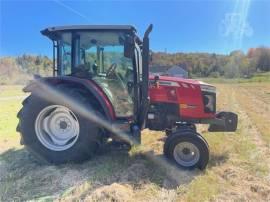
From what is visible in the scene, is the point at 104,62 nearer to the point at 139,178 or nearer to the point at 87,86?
the point at 87,86

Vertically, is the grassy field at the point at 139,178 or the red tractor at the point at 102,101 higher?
the red tractor at the point at 102,101

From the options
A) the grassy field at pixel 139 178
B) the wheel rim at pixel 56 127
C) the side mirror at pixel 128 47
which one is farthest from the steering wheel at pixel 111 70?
the grassy field at pixel 139 178

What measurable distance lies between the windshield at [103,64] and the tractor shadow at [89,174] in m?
0.85

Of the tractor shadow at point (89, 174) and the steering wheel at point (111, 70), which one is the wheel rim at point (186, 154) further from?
the steering wheel at point (111, 70)

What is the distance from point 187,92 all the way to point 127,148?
1.43m

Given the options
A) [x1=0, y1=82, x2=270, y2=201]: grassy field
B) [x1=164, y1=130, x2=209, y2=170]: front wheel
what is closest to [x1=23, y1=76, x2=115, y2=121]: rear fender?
[x1=0, y1=82, x2=270, y2=201]: grassy field

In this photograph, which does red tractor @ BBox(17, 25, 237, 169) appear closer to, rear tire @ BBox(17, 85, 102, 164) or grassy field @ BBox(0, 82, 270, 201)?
rear tire @ BBox(17, 85, 102, 164)

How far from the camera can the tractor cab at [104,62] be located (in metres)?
5.10

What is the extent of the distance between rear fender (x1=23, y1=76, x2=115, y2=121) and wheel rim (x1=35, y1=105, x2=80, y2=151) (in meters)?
0.42

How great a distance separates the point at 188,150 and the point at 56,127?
2216 mm

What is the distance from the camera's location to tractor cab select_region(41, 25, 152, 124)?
5.10 m

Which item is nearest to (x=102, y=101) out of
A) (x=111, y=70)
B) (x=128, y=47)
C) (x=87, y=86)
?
(x=87, y=86)

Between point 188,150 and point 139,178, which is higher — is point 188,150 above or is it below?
above

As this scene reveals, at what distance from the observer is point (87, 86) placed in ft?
16.1
